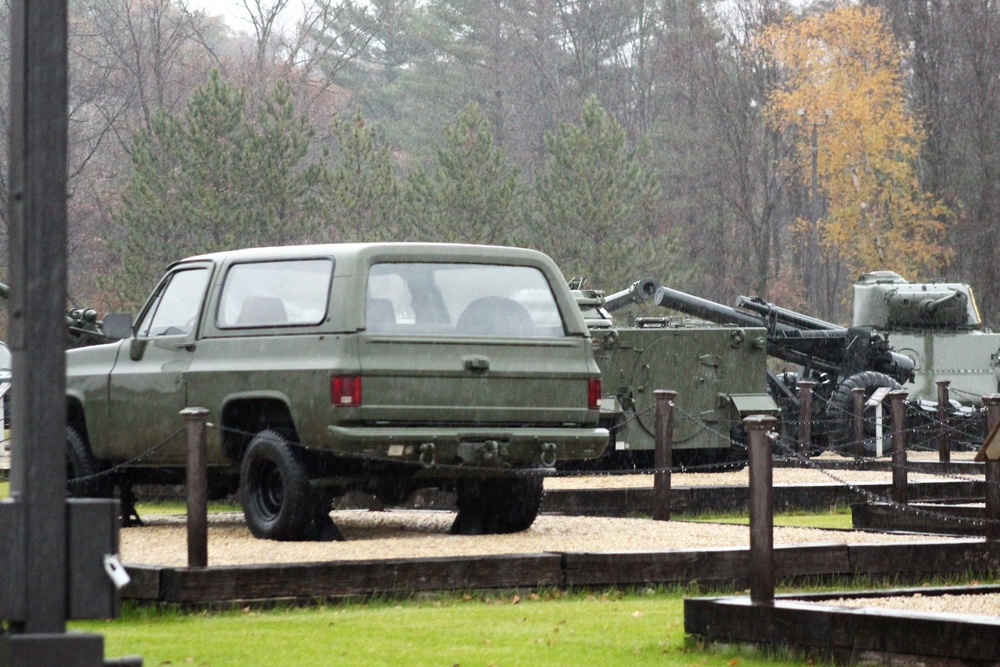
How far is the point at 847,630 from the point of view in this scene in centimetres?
Result: 743

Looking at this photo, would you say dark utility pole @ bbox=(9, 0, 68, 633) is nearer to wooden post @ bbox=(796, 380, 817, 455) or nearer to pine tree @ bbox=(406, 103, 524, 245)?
wooden post @ bbox=(796, 380, 817, 455)

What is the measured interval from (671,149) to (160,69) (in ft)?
56.4

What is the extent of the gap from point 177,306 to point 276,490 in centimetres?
162

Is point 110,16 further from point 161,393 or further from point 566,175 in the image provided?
point 161,393

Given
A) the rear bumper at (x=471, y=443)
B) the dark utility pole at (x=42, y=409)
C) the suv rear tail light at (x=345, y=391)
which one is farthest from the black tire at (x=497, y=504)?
the dark utility pole at (x=42, y=409)

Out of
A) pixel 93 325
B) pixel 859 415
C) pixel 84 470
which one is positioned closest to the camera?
pixel 84 470

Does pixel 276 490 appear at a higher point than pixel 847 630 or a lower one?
higher

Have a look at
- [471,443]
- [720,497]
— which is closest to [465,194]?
[720,497]

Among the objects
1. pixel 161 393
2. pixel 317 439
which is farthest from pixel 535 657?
pixel 161 393

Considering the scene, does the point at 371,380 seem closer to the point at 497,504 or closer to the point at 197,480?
the point at 197,480

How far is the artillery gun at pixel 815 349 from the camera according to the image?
2541cm

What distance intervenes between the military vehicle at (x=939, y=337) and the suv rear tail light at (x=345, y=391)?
1931 centimetres

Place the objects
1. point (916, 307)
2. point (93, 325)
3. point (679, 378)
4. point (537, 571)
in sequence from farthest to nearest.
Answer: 1. point (916, 307)
2. point (679, 378)
3. point (93, 325)
4. point (537, 571)

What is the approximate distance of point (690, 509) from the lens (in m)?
16.3
